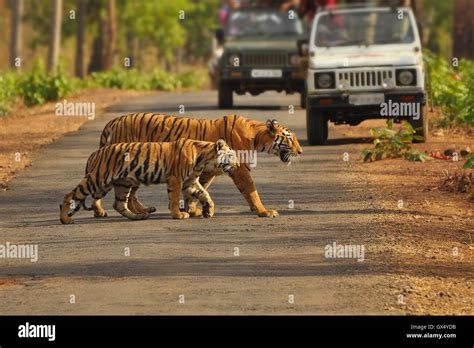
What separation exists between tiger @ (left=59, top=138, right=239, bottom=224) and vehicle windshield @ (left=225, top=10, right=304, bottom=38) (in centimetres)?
1710

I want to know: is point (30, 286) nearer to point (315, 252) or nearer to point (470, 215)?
point (315, 252)

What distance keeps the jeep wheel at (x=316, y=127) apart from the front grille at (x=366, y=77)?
2.15ft

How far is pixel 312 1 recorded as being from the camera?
142ft

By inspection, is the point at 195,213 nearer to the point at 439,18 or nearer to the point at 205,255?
the point at 205,255

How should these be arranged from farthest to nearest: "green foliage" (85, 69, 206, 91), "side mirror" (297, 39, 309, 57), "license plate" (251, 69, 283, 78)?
"green foliage" (85, 69, 206, 91) < "license plate" (251, 69, 283, 78) < "side mirror" (297, 39, 309, 57)

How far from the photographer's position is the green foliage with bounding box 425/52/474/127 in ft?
82.4

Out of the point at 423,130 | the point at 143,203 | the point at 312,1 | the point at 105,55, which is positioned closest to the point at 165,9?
the point at 105,55

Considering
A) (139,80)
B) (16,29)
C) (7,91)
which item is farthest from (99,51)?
(7,91)

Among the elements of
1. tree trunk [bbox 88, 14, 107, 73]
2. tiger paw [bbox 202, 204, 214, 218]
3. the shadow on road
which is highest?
tree trunk [bbox 88, 14, 107, 73]

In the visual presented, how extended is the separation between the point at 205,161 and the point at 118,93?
26064 mm

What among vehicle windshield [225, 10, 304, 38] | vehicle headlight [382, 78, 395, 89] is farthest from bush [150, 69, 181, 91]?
vehicle headlight [382, 78, 395, 89]

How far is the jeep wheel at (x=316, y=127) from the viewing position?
23031 mm

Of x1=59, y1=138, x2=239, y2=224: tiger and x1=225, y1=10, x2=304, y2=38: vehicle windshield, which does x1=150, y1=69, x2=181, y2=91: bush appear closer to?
x1=225, y1=10, x2=304, y2=38: vehicle windshield
